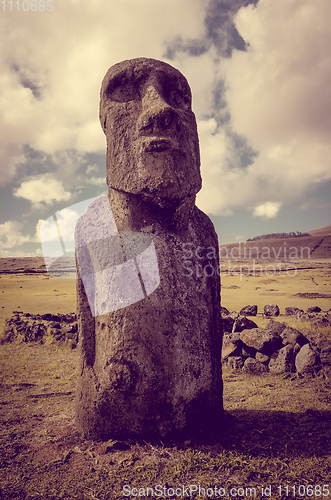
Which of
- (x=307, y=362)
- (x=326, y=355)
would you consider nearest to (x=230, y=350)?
(x=307, y=362)

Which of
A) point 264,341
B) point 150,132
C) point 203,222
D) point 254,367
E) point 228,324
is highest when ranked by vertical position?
point 150,132

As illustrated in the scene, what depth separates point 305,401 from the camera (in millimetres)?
4609

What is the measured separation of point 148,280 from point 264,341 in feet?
14.8

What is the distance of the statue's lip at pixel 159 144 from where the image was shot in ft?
10.3

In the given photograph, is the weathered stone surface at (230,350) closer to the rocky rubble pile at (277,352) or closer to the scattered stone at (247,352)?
the rocky rubble pile at (277,352)

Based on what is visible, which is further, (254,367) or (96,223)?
(254,367)

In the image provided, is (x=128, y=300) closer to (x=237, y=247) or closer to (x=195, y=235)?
(x=195, y=235)

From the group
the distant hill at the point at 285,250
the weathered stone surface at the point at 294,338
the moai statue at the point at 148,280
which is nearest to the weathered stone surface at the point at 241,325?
the weathered stone surface at the point at 294,338

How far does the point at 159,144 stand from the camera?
3.14 meters

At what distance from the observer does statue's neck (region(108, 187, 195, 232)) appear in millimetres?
3342

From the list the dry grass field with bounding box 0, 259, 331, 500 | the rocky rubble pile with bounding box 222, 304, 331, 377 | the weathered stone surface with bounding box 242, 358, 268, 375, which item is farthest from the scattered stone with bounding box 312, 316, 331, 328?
the dry grass field with bounding box 0, 259, 331, 500

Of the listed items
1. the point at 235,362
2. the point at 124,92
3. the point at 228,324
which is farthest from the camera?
the point at 228,324

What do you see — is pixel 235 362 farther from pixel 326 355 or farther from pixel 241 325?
pixel 326 355

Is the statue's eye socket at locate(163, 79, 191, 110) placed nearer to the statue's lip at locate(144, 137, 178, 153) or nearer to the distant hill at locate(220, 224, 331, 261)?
the statue's lip at locate(144, 137, 178, 153)
